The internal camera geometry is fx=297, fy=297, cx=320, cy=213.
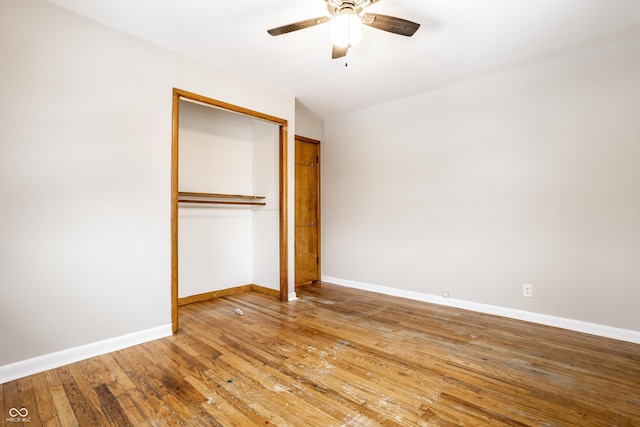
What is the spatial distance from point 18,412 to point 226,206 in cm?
272

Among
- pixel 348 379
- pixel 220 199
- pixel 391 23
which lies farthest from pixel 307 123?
pixel 348 379

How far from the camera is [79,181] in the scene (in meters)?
2.24

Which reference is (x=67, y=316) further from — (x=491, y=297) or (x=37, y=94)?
(x=491, y=297)

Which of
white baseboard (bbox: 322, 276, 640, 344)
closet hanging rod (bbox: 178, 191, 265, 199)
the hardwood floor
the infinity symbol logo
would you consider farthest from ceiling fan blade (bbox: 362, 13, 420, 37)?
the infinity symbol logo

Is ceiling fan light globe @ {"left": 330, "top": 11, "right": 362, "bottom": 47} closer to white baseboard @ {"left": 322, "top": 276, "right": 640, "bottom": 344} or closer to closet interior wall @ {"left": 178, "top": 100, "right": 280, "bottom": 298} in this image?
closet interior wall @ {"left": 178, "top": 100, "right": 280, "bottom": 298}

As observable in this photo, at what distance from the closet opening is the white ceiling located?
724 mm

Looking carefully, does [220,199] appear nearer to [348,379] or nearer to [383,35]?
[383,35]

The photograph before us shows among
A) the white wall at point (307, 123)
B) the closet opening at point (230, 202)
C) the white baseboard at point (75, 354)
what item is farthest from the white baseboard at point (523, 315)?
the white baseboard at point (75, 354)

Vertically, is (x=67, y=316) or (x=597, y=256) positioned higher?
(x=597, y=256)

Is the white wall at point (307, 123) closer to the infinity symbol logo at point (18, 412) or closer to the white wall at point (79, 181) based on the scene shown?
the white wall at point (79, 181)

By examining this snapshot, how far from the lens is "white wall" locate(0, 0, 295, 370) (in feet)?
6.57

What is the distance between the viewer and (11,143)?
1989 millimetres

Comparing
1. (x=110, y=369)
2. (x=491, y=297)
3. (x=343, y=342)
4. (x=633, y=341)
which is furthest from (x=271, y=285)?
(x=633, y=341)

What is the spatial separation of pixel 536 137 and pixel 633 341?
6.46 ft
